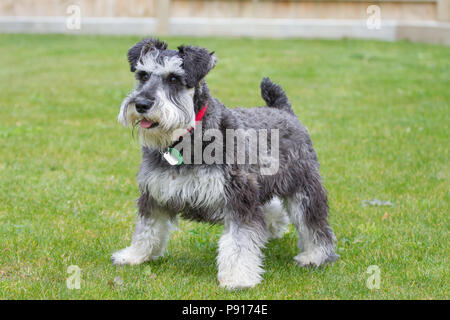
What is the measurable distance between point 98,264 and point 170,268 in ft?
2.07

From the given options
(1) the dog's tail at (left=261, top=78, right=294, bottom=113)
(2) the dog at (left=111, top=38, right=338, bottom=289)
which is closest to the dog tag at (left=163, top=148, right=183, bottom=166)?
(2) the dog at (left=111, top=38, right=338, bottom=289)

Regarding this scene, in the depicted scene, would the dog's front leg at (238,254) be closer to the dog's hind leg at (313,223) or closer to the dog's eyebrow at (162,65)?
the dog's hind leg at (313,223)

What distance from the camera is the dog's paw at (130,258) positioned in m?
5.76

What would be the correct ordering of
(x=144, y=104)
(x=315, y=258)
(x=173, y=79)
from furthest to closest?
1. (x=315, y=258)
2. (x=173, y=79)
3. (x=144, y=104)

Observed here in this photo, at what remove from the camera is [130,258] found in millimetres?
5762

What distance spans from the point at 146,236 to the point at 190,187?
797mm

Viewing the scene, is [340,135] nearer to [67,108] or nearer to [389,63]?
[67,108]

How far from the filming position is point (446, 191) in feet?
26.3

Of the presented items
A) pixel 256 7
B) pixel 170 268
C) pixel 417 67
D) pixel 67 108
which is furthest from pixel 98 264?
pixel 256 7

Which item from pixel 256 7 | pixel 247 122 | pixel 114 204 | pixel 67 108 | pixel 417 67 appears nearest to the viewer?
pixel 247 122

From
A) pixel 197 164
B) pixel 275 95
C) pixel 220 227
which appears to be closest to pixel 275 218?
pixel 220 227

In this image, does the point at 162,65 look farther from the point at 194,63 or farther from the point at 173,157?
the point at 173,157

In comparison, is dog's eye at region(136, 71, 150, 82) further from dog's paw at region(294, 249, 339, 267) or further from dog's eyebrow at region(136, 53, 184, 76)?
dog's paw at region(294, 249, 339, 267)

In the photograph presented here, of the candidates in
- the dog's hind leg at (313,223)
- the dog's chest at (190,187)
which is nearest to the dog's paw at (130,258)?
the dog's chest at (190,187)
